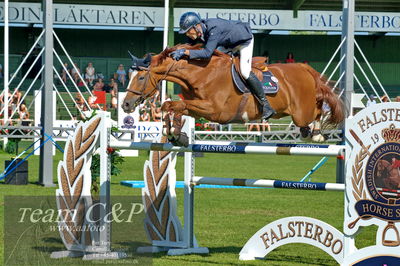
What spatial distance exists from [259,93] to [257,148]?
1.17 meters

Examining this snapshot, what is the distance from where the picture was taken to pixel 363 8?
101ft

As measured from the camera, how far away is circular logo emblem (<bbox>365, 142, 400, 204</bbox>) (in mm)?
5566

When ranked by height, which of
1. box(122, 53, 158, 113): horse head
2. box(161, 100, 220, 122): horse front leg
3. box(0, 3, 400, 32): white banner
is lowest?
box(161, 100, 220, 122): horse front leg

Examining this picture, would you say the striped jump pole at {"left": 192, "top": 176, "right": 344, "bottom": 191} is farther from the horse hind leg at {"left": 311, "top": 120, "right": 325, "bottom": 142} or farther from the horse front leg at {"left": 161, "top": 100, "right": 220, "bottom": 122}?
the horse hind leg at {"left": 311, "top": 120, "right": 325, "bottom": 142}

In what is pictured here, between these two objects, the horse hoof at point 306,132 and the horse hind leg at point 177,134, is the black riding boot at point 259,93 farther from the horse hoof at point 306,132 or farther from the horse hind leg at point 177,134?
the horse hind leg at point 177,134

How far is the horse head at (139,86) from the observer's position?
7.01 meters

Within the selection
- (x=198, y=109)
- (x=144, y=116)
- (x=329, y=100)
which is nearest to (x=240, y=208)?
(x=329, y=100)

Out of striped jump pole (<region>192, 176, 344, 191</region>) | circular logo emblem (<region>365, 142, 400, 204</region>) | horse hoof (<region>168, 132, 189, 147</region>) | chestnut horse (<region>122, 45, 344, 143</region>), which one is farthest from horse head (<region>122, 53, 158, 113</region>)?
circular logo emblem (<region>365, 142, 400, 204</region>)

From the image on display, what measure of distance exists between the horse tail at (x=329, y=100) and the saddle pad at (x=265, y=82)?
2.14ft

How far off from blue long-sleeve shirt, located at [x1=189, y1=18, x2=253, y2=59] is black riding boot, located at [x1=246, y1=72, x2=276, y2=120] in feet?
1.24

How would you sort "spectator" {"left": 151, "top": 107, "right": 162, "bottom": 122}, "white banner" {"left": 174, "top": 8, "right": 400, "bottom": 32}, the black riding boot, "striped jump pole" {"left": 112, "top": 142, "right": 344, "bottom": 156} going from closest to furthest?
"striped jump pole" {"left": 112, "top": 142, "right": 344, "bottom": 156} → the black riding boot → "spectator" {"left": 151, "top": 107, "right": 162, "bottom": 122} → "white banner" {"left": 174, "top": 8, "right": 400, "bottom": 32}

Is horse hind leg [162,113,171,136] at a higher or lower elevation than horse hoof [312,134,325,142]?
higher

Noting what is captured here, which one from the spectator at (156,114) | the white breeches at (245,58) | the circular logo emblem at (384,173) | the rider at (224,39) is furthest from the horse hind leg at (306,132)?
the spectator at (156,114)

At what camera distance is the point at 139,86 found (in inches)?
279
